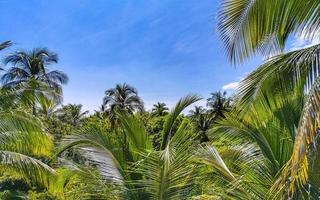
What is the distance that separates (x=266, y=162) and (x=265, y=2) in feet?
7.74

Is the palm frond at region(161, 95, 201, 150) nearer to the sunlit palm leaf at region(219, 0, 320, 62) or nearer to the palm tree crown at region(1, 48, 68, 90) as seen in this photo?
the sunlit palm leaf at region(219, 0, 320, 62)

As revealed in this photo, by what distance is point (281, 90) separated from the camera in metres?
6.49

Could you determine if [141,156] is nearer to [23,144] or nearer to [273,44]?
[273,44]

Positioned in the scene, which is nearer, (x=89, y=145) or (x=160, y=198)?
(x=160, y=198)

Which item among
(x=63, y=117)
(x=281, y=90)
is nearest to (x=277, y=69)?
(x=281, y=90)

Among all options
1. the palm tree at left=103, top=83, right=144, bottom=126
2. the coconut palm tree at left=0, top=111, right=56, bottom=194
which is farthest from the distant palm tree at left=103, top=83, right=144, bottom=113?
the coconut palm tree at left=0, top=111, right=56, bottom=194

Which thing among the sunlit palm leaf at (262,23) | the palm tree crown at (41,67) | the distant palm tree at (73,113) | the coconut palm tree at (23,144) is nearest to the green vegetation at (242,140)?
the sunlit palm leaf at (262,23)

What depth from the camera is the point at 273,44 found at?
620cm

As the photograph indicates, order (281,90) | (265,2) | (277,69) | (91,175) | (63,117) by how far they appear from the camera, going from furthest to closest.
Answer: (63,117), (91,175), (281,90), (277,69), (265,2)

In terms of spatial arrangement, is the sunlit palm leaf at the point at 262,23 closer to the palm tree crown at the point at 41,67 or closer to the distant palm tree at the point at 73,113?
the palm tree crown at the point at 41,67

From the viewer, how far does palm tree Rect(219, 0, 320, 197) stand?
5.32 metres

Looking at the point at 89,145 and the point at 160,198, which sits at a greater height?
the point at 89,145

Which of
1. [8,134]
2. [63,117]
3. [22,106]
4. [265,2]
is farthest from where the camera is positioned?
[63,117]

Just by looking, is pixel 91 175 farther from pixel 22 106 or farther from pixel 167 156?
pixel 22 106
